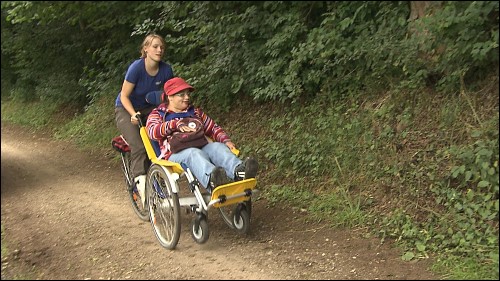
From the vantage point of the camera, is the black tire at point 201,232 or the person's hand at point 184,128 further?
the person's hand at point 184,128

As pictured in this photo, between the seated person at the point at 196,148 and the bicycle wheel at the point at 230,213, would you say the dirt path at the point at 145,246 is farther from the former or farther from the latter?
the seated person at the point at 196,148

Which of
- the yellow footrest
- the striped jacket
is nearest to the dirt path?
the yellow footrest

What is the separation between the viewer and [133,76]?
5.11m

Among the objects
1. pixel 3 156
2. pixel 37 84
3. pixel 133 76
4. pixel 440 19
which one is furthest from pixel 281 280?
pixel 37 84

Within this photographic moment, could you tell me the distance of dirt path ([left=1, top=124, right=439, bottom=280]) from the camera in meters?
3.88

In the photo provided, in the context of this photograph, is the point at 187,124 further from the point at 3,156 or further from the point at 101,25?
the point at 101,25

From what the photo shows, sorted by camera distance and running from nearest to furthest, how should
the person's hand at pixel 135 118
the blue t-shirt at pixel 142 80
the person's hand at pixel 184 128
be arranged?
1. the person's hand at pixel 184 128
2. the person's hand at pixel 135 118
3. the blue t-shirt at pixel 142 80

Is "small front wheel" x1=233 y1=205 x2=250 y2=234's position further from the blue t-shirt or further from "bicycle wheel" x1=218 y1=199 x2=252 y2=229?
the blue t-shirt

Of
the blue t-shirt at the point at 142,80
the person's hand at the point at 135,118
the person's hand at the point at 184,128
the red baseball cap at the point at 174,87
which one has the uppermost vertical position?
the blue t-shirt at the point at 142,80

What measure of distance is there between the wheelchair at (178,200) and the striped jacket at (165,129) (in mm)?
144

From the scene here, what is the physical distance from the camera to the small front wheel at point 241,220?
4.61m

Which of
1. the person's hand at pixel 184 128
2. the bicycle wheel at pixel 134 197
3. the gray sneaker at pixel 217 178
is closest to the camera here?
the gray sneaker at pixel 217 178

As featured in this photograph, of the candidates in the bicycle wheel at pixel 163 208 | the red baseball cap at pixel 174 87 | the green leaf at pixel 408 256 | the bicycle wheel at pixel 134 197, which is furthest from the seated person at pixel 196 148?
the green leaf at pixel 408 256

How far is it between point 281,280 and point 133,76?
2627mm
